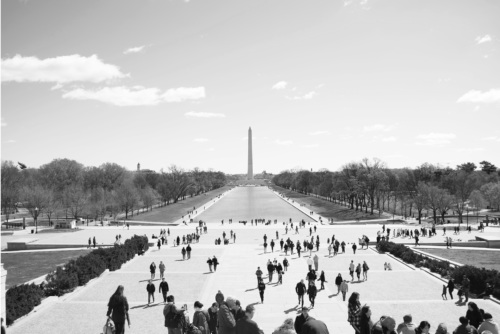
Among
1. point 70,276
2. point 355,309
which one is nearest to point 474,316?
point 355,309

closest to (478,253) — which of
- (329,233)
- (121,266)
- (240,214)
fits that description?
(329,233)

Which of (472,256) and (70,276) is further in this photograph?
(472,256)

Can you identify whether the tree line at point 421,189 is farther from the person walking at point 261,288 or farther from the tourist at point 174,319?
the tourist at point 174,319

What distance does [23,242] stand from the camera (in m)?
42.1

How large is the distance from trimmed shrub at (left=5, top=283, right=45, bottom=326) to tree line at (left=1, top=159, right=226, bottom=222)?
42.8 meters

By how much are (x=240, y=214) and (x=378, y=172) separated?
27.2m

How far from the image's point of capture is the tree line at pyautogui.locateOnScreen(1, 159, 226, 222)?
223 ft

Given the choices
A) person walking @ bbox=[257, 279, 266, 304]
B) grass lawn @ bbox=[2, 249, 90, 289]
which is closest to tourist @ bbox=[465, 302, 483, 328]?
person walking @ bbox=[257, 279, 266, 304]

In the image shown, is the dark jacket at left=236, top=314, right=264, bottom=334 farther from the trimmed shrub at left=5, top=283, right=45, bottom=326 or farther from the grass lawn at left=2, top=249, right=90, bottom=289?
the grass lawn at left=2, top=249, right=90, bottom=289

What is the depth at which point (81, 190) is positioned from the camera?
247 feet

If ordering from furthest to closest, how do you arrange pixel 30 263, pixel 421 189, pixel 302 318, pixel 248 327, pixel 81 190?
1. pixel 81 190
2. pixel 421 189
3. pixel 30 263
4. pixel 302 318
5. pixel 248 327

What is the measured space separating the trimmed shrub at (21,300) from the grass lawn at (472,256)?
1192 inches

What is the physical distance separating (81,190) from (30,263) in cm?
4386

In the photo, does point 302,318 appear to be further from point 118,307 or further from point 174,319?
point 118,307
